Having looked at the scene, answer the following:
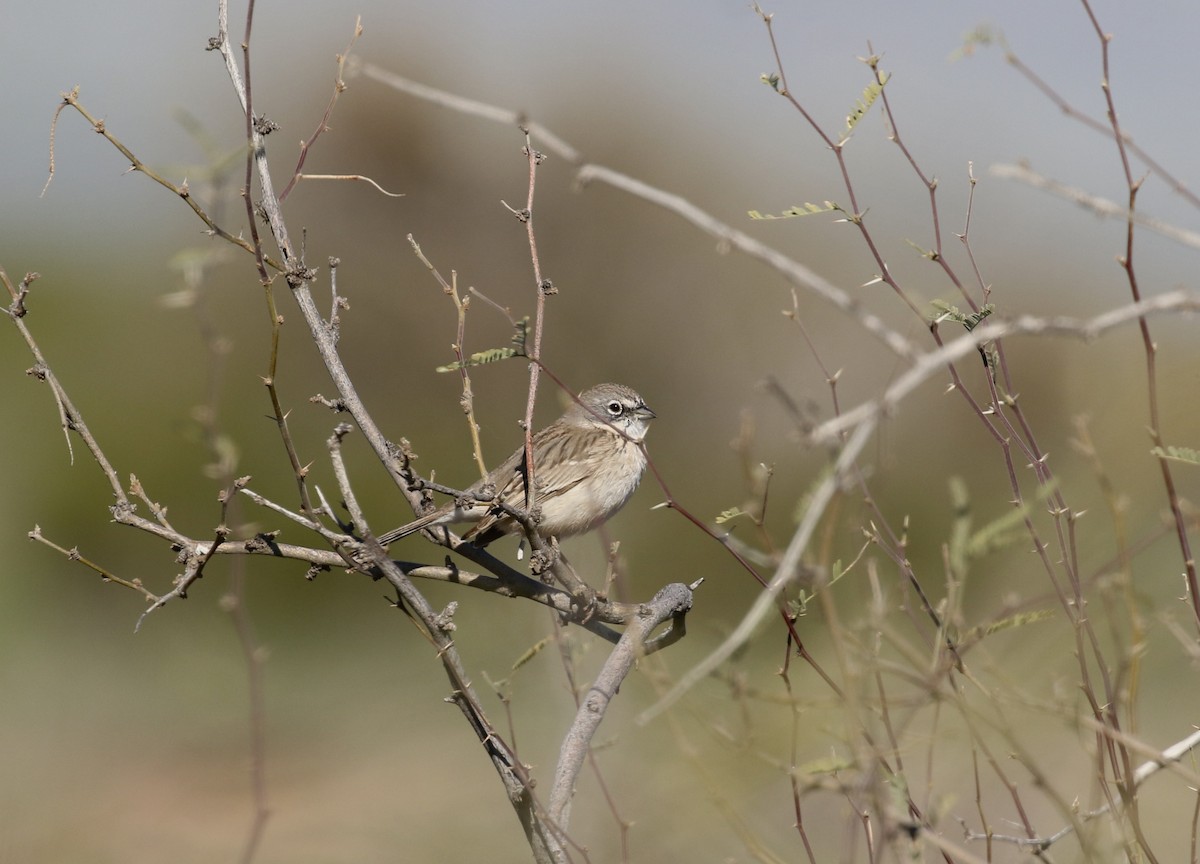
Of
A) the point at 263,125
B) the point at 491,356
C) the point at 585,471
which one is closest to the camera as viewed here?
the point at 491,356

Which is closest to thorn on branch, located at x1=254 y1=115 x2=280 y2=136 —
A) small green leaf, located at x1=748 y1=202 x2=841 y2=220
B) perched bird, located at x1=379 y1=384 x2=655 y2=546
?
small green leaf, located at x1=748 y1=202 x2=841 y2=220

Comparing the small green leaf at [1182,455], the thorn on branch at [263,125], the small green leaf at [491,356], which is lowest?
the small green leaf at [1182,455]

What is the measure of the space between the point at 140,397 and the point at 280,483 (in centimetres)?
218

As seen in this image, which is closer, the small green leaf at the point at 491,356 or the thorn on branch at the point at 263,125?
the small green leaf at the point at 491,356

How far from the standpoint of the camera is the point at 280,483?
15656 mm

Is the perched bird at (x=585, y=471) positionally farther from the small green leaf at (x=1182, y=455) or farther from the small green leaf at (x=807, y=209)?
the small green leaf at (x=1182, y=455)

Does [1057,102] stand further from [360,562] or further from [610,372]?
[610,372]

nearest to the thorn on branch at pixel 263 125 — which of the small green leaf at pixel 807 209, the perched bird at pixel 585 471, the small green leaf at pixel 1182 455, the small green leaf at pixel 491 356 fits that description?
the small green leaf at pixel 491 356

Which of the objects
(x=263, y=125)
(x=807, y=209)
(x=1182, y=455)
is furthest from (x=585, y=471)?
(x=1182, y=455)

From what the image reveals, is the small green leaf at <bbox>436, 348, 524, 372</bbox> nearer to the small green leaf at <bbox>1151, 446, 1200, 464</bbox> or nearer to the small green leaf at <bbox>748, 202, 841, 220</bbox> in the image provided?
the small green leaf at <bbox>748, 202, 841, 220</bbox>

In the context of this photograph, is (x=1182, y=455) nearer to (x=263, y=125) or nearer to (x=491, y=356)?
(x=491, y=356)

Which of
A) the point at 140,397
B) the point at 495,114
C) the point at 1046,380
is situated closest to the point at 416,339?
the point at 140,397

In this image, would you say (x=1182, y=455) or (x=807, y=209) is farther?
(x=807, y=209)

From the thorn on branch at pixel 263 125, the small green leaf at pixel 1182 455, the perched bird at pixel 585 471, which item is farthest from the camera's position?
the perched bird at pixel 585 471
